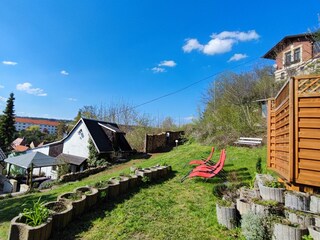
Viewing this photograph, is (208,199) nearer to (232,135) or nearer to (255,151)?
(255,151)

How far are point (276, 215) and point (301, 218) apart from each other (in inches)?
15.1

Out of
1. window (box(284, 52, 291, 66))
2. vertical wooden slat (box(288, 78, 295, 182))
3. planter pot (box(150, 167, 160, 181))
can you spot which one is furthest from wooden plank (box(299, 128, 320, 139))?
window (box(284, 52, 291, 66))

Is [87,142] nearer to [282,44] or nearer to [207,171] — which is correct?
[207,171]

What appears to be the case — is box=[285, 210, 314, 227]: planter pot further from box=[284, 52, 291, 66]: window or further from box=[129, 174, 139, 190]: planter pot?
box=[284, 52, 291, 66]: window

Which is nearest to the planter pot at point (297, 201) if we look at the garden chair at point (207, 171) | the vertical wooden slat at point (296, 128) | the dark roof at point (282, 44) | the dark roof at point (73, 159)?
the vertical wooden slat at point (296, 128)

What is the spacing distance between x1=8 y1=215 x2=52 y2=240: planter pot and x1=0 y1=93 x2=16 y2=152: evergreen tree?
130ft

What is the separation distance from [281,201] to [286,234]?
77 cm

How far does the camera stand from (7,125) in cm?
3662

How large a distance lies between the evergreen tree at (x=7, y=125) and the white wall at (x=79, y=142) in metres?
22.7

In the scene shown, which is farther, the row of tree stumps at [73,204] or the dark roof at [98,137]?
the dark roof at [98,137]

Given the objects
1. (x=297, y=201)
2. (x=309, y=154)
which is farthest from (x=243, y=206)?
(x=309, y=154)

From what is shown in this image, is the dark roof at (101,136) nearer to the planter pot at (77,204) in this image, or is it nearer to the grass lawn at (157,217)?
the grass lawn at (157,217)

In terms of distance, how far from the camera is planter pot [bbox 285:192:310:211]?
11.2ft

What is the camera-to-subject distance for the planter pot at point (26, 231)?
3.41 meters
